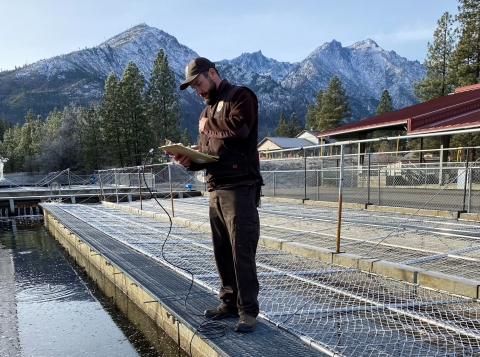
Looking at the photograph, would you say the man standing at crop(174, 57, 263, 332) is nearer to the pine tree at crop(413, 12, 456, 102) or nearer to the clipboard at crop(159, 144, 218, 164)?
the clipboard at crop(159, 144, 218, 164)

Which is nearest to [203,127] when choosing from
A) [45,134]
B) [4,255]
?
[4,255]

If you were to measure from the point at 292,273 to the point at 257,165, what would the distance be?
2.25m

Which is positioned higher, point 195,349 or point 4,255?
point 195,349

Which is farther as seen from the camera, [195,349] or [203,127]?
[195,349]

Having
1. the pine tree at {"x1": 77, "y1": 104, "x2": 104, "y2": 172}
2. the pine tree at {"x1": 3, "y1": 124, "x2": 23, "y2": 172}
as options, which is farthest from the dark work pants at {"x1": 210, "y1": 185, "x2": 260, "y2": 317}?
the pine tree at {"x1": 3, "y1": 124, "x2": 23, "y2": 172}

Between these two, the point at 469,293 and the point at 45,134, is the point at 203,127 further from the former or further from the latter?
the point at 45,134

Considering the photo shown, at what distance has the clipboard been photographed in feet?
8.06

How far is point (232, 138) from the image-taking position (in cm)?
251

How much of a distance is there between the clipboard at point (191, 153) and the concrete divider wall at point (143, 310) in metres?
1.30

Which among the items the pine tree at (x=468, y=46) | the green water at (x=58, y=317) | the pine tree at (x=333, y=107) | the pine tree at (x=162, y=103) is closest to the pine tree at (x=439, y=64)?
the pine tree at (x=468, y=46)

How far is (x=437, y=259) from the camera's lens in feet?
16.4

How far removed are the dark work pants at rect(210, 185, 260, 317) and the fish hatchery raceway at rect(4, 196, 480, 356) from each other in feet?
1.04

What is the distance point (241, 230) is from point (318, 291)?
1.74 meters

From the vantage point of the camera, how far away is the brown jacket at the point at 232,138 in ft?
8.13
